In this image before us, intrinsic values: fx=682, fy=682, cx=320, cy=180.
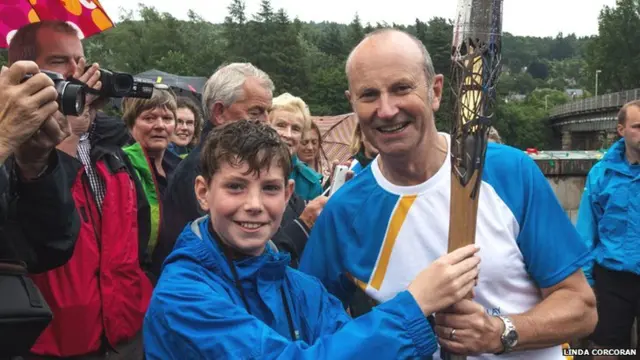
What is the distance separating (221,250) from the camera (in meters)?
2.18

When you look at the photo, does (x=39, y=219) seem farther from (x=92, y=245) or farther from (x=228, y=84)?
(x=228, y=84)

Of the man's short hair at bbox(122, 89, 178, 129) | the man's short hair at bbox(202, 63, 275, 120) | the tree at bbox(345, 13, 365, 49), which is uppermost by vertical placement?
the tree at bbox(345, 13, 365, 49)

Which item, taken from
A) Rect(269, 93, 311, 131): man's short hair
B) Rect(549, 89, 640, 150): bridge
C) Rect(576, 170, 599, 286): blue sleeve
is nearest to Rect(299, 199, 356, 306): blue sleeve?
Rect(269, 93, 311, 131): man's short hair

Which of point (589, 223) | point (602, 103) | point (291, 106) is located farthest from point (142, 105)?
point (602, 103)

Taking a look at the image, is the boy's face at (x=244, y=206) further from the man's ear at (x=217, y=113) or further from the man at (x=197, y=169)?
the man's ear at (x=217, y=113)

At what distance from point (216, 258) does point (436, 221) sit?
31.2 inches

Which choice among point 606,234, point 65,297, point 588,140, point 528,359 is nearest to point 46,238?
point 65,297

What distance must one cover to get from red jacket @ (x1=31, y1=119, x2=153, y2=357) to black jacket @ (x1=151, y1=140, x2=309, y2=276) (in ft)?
0.60

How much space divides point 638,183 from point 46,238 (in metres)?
4.35

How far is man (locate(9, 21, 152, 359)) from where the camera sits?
116 inches

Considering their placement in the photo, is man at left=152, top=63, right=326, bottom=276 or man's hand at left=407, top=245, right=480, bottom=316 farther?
man at left=152, top=63, right=326, bottom=276

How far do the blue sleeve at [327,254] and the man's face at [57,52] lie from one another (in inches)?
51.5

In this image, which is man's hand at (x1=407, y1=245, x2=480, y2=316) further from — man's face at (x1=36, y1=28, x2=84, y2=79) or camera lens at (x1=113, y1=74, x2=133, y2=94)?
man's face at (x1=36, y1=28, x2=84, y2=79)

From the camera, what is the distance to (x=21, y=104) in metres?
2.19
